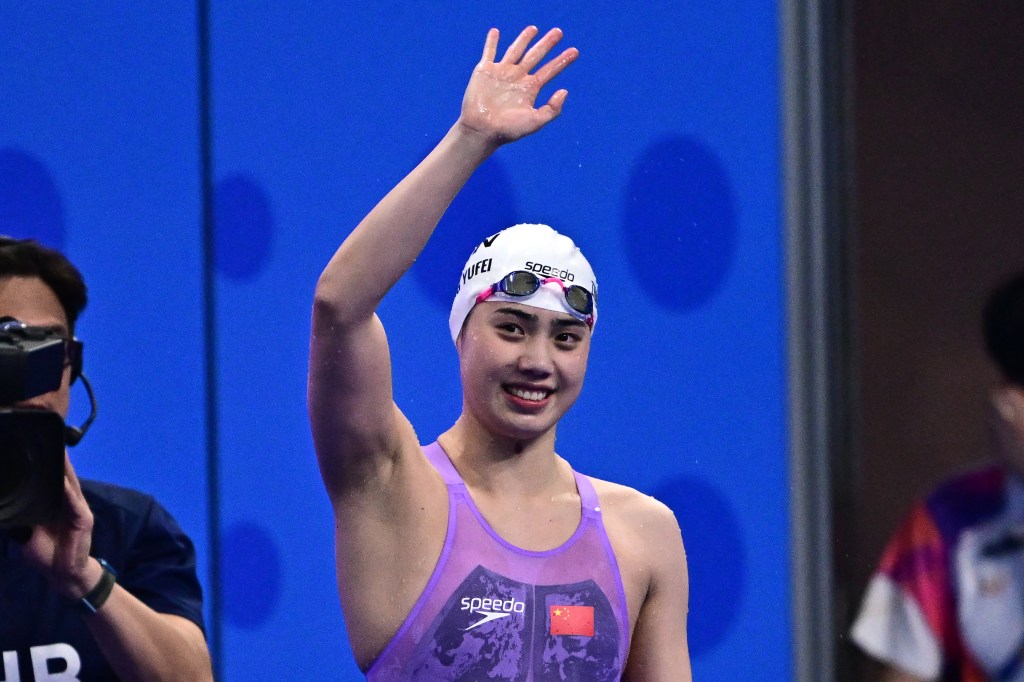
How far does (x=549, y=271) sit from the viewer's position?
2.46 m

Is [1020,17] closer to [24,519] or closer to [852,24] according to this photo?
[852,24]

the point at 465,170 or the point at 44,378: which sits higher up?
the point at 465,170

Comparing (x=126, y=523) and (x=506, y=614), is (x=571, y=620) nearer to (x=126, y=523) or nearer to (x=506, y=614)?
(x=506, y=614)

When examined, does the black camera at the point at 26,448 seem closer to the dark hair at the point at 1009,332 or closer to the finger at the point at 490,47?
the finger at the point at 490,47

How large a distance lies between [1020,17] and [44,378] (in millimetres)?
1405

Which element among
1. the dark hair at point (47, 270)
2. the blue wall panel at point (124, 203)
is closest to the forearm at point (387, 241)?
the dark hair at point (47, 270)

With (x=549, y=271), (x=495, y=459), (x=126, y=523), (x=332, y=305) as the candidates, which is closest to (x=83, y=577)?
(x=126, y=523)

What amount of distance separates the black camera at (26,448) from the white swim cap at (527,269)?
0.87 meters

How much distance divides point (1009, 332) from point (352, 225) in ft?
6.86

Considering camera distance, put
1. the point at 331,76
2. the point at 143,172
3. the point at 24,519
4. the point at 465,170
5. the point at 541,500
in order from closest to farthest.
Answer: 1. the point at 24,519
2. the point at 465,170
3. the point at 541,500
4. the point at 143,172
5. the point at 331,76

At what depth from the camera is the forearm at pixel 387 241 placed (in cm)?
196

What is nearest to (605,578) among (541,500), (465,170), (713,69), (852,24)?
(541,500)

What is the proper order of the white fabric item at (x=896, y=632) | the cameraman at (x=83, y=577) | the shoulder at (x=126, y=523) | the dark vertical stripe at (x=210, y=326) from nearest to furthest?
1. the white fabric item at (x=896, y=632)
2. the cameraman at (x=83, y=577)
3. the shoulder at (x=126, y=523)
4. the dark vertical stripe at (x=210, y=326)

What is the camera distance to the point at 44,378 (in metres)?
1.89
